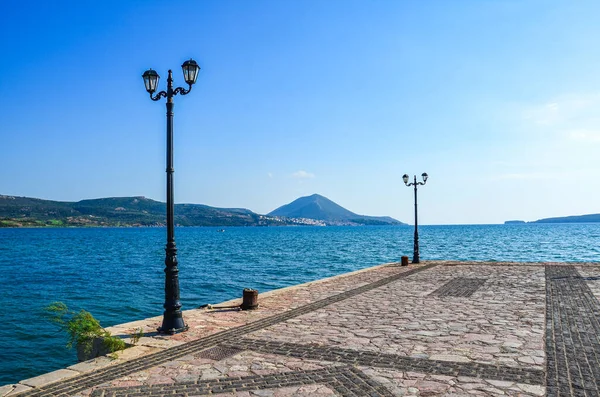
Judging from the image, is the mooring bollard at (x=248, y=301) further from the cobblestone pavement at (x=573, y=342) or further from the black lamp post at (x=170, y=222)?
the cobblestone pavement at (x=573, y=342)

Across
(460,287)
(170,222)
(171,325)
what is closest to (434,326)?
(171,325)

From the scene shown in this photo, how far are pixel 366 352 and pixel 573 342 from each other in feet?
13.0

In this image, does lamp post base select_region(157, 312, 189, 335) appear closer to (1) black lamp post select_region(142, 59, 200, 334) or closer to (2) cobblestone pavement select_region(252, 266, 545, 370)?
(1) black lamp post select_region(142, 59, 200, 334)

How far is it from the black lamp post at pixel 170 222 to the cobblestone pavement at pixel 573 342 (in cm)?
686

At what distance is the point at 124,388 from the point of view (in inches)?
248

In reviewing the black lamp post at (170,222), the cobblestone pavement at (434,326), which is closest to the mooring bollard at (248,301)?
the cobblestone pavement at (434,326)

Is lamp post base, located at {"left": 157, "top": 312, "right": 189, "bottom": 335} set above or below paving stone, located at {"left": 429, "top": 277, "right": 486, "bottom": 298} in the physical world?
above

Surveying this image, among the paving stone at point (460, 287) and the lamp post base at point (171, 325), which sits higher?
the lamp post base at point (171, 325)

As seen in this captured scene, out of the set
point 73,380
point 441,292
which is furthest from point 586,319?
point 73,380

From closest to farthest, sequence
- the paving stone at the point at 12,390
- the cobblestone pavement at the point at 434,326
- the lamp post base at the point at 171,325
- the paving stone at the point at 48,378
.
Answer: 1. the paving stone at the point at 12,390
2. the paving stone at the point at 48,378
3. the cobblestone pavement at the point at 434,326
4. the lamp post base at the point at 171,325

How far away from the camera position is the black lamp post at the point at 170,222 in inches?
380

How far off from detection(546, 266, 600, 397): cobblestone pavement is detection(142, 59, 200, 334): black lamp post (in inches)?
270

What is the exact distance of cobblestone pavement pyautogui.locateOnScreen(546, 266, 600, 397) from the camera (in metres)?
6.29

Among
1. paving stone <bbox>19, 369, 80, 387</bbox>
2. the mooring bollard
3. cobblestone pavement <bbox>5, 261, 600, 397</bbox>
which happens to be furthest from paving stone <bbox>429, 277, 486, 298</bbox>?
paving stone <bbox>19, 369, 80, 387</bbox>
